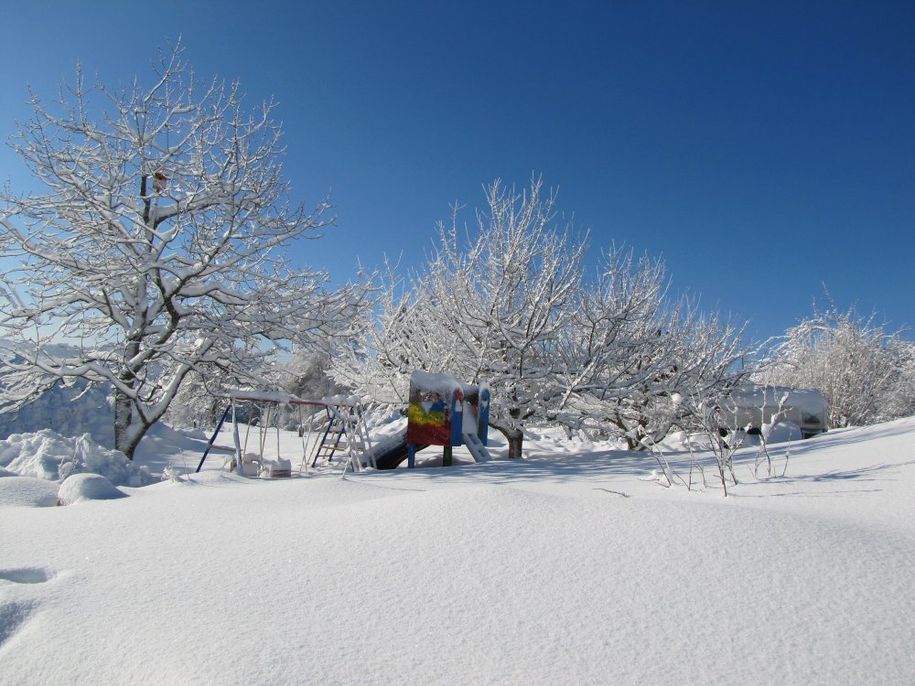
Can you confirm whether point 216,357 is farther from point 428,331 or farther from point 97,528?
point 97,528

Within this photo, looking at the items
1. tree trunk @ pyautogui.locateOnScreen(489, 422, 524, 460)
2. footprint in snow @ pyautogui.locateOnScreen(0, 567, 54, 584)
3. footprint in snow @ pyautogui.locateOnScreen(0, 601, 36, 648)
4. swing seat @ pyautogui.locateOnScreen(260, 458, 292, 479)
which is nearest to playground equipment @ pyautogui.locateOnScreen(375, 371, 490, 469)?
tree trunk @ pyautogui.locateOnScreen(489, 422, 524, 460)

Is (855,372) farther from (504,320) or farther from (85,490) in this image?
(85,490)

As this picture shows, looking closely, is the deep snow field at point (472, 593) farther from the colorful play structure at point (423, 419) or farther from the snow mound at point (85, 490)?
the colorful play structure at point (423, 419)

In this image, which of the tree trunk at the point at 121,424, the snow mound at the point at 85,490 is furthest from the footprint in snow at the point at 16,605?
the tree trunk at the point at 121,424

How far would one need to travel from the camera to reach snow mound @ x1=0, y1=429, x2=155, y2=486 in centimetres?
705

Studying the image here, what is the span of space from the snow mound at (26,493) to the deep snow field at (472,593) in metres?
0.84

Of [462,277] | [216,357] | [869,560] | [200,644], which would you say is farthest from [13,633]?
[462,277]

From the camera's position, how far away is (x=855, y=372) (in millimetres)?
19328

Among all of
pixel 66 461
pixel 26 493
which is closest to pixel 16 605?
pixel 26 493

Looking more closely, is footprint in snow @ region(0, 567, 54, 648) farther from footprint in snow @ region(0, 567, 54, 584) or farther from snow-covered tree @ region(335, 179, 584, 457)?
snow-covered tree @ region(335, 179, 584, 457)

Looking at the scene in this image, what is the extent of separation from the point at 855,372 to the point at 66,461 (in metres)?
22.1

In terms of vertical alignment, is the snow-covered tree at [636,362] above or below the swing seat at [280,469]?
above

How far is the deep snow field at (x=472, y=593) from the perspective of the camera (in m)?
1.87

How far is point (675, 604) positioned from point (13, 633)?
2.56 meters
